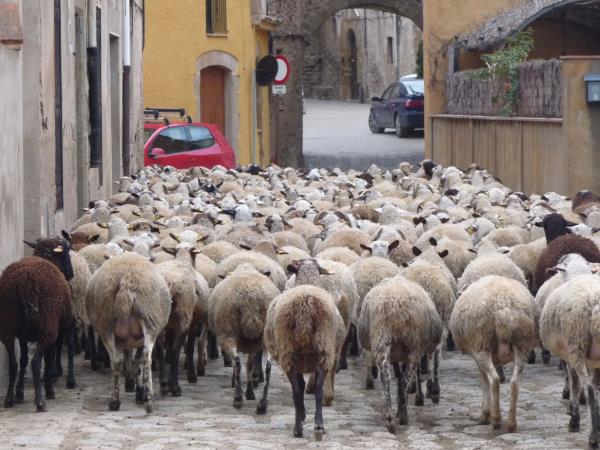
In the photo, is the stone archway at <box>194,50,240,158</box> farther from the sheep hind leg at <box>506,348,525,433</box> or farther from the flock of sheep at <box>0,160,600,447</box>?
the sheep hind leg at <box>506,348,525,433</box>

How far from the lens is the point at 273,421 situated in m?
9.50

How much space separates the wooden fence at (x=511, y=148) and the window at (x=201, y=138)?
4.92m

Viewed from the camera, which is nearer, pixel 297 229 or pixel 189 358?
pixel 189 358

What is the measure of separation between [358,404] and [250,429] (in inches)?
49.3

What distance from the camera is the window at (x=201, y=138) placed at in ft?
86.3

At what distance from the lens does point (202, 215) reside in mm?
15328

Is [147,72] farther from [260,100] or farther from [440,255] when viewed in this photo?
[440,255]

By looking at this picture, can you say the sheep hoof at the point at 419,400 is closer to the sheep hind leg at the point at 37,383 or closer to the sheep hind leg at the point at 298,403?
the sheep hind leg at the point at 298,403

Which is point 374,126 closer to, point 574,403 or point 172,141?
point 172,141

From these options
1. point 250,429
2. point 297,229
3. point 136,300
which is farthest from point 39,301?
point 297,229

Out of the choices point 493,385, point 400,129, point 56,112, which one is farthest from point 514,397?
point 400,129

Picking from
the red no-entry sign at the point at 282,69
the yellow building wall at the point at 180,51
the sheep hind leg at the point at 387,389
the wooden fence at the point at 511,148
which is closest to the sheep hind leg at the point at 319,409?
the sheep hind leg at the point at 387,389

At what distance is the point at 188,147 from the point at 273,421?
57.0 feet

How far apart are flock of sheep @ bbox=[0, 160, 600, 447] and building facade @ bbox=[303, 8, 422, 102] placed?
158 ft
